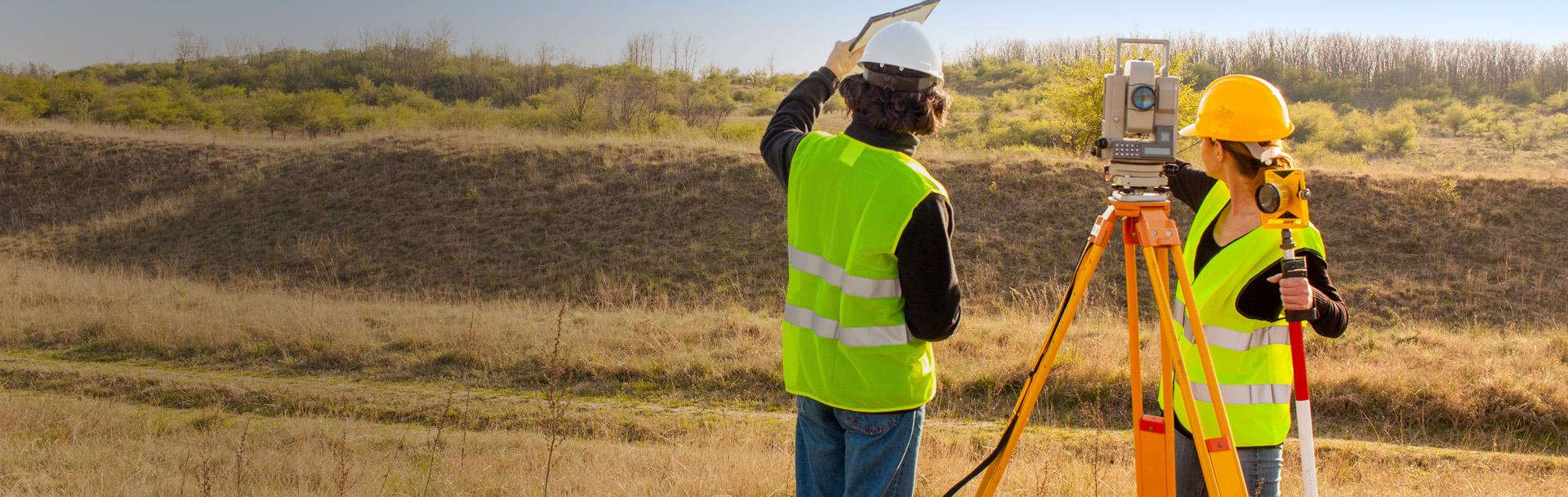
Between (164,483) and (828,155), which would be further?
(164,483)

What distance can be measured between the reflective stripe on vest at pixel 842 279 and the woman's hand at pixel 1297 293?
91cm

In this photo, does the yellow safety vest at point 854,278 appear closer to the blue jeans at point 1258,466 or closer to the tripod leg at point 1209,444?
the tripod leg at point 1209,444

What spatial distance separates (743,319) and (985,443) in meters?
4.99

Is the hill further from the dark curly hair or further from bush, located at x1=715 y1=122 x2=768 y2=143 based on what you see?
the dark curly hair

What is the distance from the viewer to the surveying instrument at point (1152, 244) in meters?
2.50

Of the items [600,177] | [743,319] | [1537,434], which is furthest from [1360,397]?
[600,177]

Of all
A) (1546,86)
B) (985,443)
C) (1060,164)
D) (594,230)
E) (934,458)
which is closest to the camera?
(934,458)

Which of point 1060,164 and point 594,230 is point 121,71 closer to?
point 594,230

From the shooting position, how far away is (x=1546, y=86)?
47.5m

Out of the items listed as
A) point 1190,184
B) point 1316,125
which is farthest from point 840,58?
point 1316,125

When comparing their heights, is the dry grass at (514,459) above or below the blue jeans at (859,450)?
below

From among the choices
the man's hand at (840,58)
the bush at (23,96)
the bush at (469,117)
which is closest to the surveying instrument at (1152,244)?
the man's hand at (840,58)

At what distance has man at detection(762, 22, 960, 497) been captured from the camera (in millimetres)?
2402

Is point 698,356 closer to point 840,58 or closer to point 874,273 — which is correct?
point 840,58
